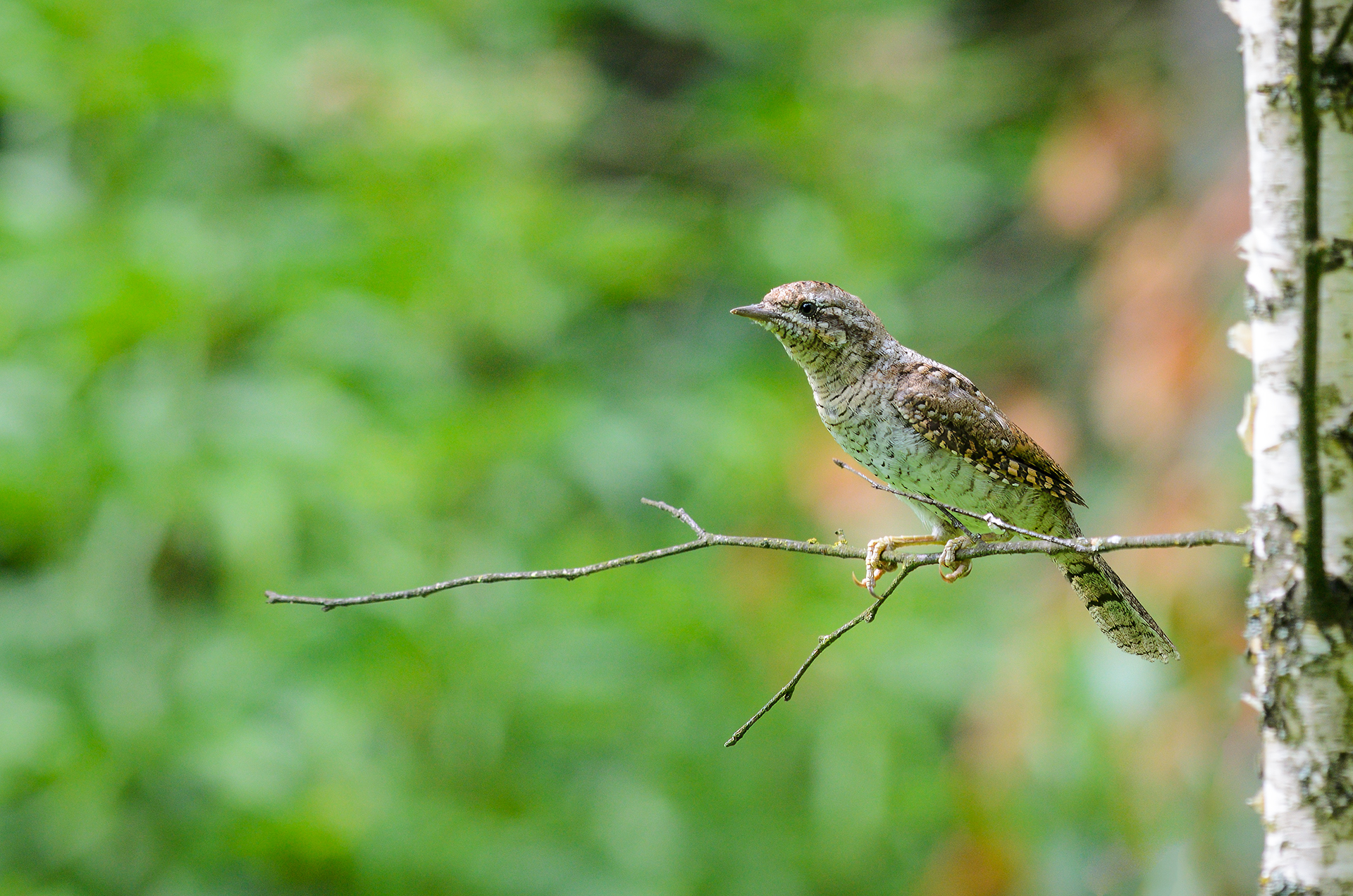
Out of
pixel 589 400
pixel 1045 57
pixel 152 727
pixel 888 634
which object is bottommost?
pixel 152 727

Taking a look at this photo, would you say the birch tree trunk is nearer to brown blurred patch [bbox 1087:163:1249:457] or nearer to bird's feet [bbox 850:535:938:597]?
bird's feet [bbox 850:535:938:597]

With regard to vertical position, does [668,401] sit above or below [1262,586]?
below

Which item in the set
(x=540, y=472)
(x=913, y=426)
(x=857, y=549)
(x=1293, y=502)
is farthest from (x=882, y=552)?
(x=540, y=472)

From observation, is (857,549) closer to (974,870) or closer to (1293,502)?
(1293,502)

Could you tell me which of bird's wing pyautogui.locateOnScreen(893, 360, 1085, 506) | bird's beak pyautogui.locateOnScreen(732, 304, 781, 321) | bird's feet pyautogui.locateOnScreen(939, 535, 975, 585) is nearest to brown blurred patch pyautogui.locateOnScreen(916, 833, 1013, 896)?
bird's feet pyautogui.locateOnScreen(939, 535, 975, 585)

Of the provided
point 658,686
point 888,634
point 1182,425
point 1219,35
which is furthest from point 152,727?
point 1219,35

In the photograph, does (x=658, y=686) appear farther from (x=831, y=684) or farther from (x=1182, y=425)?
(x=1182, y=425)

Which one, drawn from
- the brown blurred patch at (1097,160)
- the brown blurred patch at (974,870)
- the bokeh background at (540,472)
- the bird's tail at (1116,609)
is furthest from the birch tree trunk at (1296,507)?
the brown blurred patch at (1097,160)
